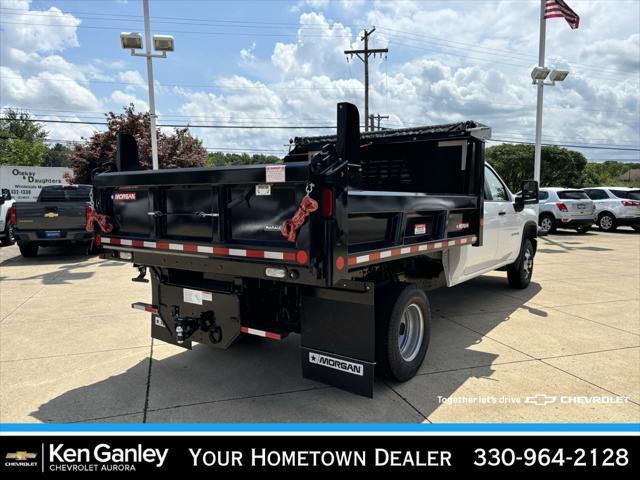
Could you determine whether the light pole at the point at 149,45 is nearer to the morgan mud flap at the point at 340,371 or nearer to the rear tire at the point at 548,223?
the morgan mud flap at the point at 340,371

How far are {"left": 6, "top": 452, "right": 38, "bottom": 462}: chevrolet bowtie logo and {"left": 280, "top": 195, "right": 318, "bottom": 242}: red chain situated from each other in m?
2.07

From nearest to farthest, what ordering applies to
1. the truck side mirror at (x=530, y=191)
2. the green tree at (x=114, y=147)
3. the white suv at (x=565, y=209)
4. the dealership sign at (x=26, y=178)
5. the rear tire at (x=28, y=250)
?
the truck side mirror at (x=530, y=191), the rear tire at (x=28, y=250), the white suv at (x=565, y=209), the green tree at (x=114, y=147), the dealership sign at (x=26, y=178)

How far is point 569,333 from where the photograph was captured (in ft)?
18.6

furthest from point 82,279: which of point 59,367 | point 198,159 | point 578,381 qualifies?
point 198,159

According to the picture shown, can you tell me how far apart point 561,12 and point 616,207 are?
8.40m

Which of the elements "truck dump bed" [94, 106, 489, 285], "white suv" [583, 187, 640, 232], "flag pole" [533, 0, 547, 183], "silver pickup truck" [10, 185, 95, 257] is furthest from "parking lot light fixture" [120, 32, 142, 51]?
"white suv" [583, 187, 640, 232]

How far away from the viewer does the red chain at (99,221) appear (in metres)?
4.27

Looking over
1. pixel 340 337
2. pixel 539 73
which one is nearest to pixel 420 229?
pixel 340 337

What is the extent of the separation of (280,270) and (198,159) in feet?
81.8

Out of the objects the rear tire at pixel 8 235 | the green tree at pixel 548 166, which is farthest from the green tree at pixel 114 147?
the green tree at pixel 548 166

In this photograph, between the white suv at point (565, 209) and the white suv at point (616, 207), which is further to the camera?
the white suv at point (616, 207)

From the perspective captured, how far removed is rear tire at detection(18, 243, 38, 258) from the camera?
474 inches

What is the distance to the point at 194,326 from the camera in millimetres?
4004

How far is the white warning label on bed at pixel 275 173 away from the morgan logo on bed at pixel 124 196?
157 cm
